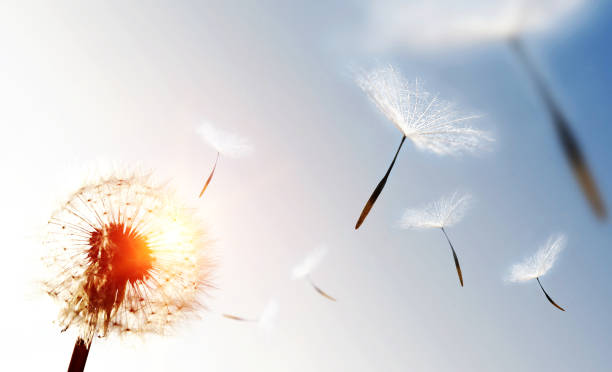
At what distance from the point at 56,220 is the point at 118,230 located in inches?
52.1

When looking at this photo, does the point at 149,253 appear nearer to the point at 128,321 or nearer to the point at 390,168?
the point at 128,321

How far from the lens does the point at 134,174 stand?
26.1 feet

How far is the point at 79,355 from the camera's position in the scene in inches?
218

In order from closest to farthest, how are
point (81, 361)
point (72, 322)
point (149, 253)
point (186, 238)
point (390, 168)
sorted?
point (390, 168) < point (81, 361) < point (72, 322) < point (149, 253) < point (186, 238)

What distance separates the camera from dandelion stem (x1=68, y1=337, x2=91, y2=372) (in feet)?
17.5

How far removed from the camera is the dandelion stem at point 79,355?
17.5ft

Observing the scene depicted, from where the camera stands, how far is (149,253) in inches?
283

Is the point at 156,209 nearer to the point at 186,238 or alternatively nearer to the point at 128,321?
the point at 186,238

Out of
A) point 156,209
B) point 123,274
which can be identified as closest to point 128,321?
point 123,274

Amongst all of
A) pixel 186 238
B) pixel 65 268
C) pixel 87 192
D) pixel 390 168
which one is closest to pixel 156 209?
pixel 186 238

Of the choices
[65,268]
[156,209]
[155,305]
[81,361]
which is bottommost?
[81,361]

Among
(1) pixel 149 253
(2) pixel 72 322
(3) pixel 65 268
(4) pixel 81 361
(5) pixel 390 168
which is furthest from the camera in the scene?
(1) pixel 149 253

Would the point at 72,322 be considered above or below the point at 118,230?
below

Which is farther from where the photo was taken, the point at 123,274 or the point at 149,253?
the point at 149,253
